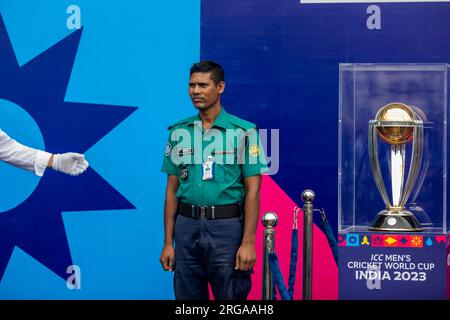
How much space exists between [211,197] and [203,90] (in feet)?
1.76

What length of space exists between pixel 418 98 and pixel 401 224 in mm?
666

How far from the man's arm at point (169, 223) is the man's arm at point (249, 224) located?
0.37 meters

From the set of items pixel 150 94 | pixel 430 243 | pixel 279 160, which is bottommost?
pixel 430 243

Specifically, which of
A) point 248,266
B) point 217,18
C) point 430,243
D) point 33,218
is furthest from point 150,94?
point 430,243

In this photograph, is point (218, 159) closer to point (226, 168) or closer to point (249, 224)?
point (226, 168)

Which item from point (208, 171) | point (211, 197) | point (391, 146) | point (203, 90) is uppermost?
point (203, 90)

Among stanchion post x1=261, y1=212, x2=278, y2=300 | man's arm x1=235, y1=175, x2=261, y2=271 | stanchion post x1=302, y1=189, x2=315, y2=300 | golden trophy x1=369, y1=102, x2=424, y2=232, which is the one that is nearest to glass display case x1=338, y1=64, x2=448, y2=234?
golden trophy x1=369, y1=102, x2=424, y2=232

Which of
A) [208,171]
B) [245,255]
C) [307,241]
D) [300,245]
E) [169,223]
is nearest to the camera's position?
[245,255]

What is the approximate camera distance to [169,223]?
5086mm

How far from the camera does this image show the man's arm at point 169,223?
5.05 m

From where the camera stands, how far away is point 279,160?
603 cm

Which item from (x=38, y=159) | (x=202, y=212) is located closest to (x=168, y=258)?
(x=202, y=212)

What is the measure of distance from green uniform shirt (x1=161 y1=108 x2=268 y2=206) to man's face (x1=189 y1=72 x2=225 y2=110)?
0.10 meters
